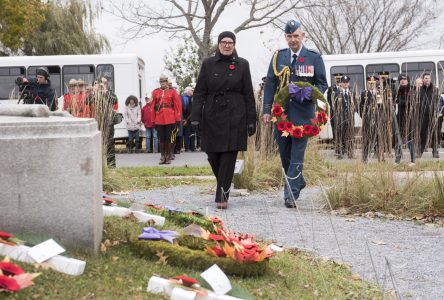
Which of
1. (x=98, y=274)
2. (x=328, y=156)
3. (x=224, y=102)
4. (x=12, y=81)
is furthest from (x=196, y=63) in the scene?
(x=98, y=274)

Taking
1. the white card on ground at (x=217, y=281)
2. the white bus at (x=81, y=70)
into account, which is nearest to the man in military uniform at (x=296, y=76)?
the white card on ground at (x=217, y=281)

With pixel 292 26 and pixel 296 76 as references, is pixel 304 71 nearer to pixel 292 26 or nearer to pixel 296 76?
pixel 296 76

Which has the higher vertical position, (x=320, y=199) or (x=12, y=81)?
(x=12, y=81)

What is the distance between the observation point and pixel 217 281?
14.0 feet

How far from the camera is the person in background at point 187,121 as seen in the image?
23219 millimetres

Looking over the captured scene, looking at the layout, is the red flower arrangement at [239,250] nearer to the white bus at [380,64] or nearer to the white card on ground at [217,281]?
the white card on ground at [217,281]

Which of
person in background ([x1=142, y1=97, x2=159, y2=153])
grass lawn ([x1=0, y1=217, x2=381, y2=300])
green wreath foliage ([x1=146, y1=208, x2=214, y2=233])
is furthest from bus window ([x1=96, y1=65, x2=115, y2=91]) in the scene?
grass lawn ([x1=0, y1=217, x2=381, y2=300])

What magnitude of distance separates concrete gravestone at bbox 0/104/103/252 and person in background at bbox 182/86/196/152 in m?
18.4

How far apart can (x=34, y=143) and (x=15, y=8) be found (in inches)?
1075

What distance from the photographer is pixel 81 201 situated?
4.71m

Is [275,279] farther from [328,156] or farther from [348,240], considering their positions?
[328,156]

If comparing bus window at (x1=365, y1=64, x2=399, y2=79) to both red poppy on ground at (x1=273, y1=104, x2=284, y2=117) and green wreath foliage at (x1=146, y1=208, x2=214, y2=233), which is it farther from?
green wreath foliage at (x1=146, y1=208, x2=214, y2=233)

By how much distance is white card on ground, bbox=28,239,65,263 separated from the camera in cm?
433

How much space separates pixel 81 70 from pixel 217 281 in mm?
21994
